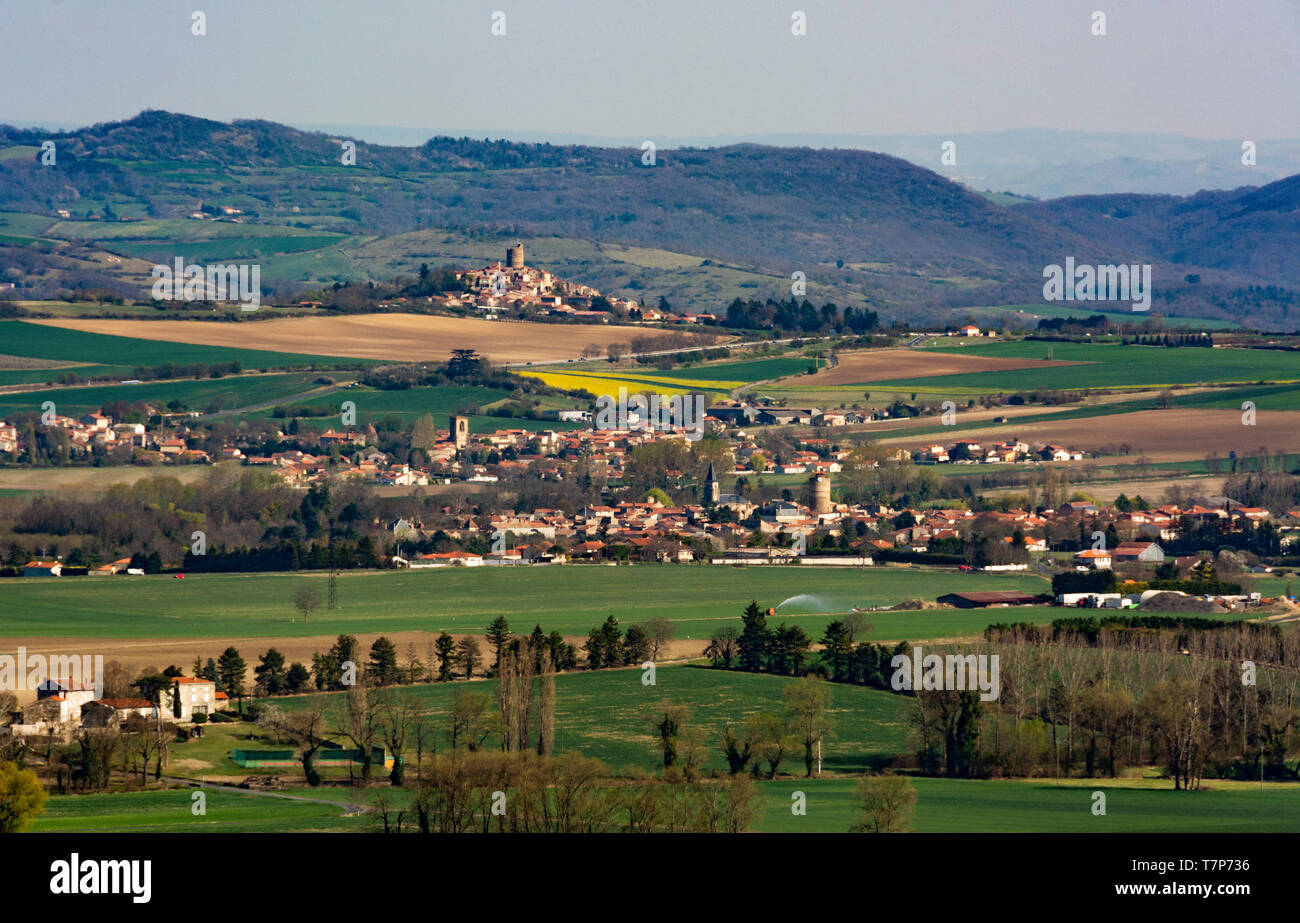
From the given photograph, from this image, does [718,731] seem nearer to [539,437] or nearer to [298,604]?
[298,604]

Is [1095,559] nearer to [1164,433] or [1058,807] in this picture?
[1164,433]

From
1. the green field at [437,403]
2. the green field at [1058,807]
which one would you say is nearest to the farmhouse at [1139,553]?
the green field at [1058,807]

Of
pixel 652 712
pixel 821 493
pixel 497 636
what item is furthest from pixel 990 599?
pixel 821 493

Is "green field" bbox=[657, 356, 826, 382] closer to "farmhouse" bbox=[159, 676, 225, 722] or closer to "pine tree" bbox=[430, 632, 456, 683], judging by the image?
"pine tree" bbox=[430, 632, 456, 683]

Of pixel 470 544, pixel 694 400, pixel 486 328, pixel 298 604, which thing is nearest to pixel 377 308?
pixel 486 328

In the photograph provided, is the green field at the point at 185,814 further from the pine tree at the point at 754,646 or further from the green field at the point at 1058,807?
the pine tree at the point at 754,646

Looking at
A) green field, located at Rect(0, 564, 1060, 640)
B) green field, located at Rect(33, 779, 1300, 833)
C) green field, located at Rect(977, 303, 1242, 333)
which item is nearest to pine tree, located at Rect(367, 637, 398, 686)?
green field, located at Rect(0, 564, 1060, 640)
